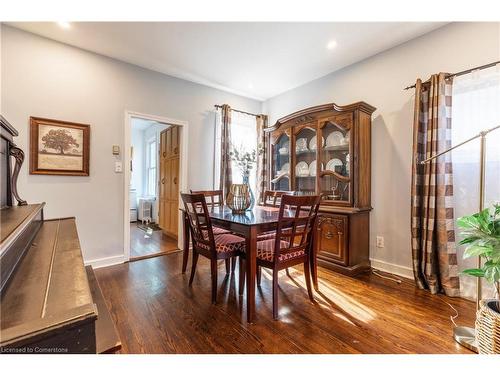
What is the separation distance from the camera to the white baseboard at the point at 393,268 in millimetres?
2537

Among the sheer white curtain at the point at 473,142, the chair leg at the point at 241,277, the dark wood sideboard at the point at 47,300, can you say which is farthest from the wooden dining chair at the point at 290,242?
the sheer white curtain at the point at 473,142

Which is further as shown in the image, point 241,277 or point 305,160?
point 305,160

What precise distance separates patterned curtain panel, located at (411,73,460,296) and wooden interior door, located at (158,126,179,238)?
10.7ft

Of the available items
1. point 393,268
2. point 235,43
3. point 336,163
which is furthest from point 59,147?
point 393,268

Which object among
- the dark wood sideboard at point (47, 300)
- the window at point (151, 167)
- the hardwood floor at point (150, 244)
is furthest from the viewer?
the window at point (151, 167)

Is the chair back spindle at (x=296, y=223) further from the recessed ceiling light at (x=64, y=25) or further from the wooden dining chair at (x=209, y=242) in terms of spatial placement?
the recessed ceiling light at (x=64, y=25)

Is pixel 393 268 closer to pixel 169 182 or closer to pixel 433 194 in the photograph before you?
pixel 433 194

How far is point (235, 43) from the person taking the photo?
258 cm

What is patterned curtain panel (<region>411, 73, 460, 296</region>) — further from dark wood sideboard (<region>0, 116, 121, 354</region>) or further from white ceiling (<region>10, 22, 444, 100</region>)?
dark wood sideboard (<region>0, 116, 121, 354</region>)

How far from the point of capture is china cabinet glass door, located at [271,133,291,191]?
349 cm

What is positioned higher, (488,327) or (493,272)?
(493,272)

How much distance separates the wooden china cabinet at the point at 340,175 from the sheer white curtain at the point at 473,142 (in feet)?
2.54

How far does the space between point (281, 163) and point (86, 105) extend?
259 cm

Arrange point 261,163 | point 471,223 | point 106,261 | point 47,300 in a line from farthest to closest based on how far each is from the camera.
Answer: point 261,163 < point 106,261 < point 471,223 < point 47,300
